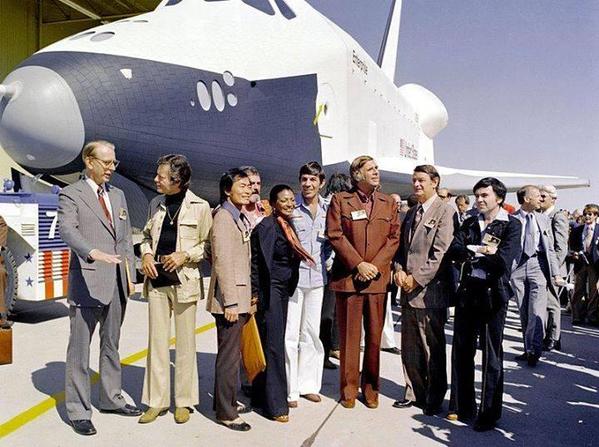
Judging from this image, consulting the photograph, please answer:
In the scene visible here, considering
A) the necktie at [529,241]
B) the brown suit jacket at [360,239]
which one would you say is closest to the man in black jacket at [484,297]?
the brown suit jacket at [360,239]

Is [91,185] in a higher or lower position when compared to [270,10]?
lower

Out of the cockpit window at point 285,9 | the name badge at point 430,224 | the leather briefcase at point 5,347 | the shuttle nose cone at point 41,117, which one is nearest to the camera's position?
the name badge at point 430,224

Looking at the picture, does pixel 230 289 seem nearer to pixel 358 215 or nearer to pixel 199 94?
pixel 358 215

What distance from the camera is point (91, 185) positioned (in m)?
3.32

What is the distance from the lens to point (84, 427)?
10.2 feet

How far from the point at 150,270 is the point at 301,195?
129cm

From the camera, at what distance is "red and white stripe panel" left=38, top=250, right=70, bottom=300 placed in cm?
548

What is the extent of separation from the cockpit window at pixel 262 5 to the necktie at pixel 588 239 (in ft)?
16.1

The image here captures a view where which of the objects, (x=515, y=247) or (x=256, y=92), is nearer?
(x=515, y=247)

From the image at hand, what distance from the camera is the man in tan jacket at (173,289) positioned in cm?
334

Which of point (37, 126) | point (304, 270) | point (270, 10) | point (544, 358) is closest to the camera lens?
point (304, 270)

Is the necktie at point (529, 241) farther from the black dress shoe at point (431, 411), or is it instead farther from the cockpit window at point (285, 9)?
the cockpit window at point (285, 9)

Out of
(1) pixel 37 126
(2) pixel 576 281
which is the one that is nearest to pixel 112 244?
(1) pixel 37 126

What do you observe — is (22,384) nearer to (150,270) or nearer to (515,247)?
(150,270)
